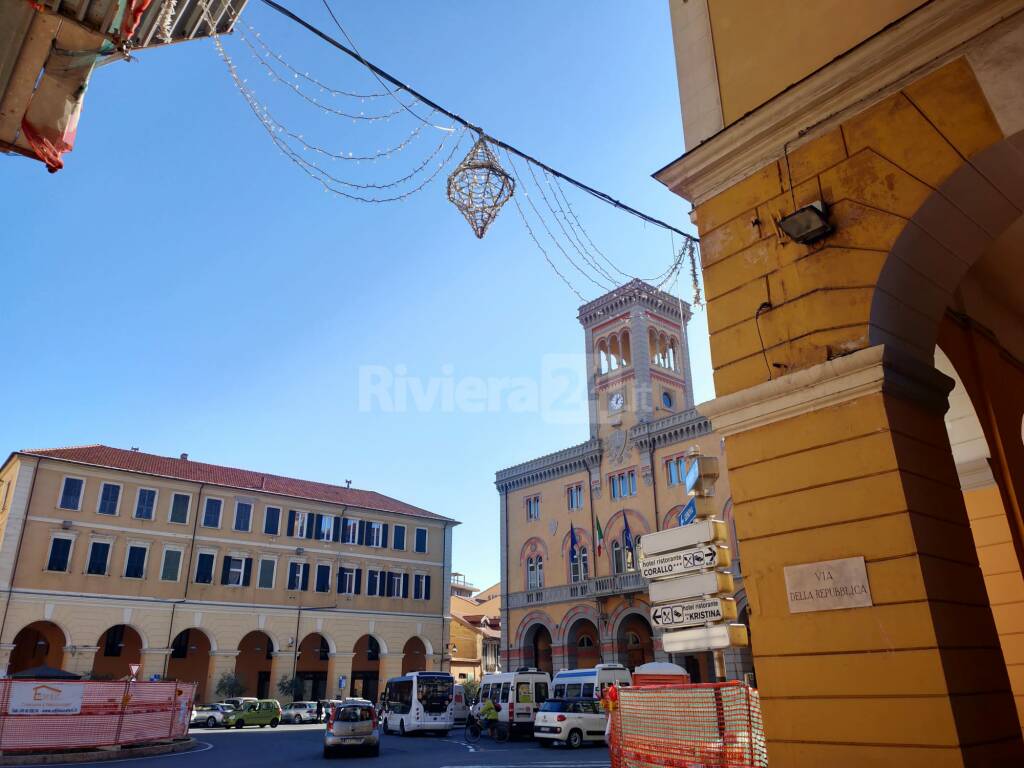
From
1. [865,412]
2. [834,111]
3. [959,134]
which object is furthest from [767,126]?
[865,412]

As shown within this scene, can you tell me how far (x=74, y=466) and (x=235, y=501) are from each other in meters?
8.03

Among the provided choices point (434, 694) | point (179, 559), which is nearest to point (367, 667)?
point (179, 559)

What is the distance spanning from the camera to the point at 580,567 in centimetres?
3816

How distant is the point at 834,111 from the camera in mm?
6168

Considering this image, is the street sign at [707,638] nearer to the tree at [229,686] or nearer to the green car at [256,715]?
the green car at [256,715]

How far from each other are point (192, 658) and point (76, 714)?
22.0 m

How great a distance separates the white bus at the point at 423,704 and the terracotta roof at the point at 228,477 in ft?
55.2

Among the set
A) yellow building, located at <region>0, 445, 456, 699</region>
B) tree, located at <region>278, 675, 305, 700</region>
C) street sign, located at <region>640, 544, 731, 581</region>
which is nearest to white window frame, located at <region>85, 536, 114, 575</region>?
yellow building, located at <region>0, 445, 456, 699</region>

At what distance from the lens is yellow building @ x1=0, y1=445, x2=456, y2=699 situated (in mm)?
32562

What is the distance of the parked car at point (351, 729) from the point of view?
1862cm

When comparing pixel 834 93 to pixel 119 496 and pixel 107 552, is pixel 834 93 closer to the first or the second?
pixel 107 552

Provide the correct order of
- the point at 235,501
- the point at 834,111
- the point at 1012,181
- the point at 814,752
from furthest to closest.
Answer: the point at 235,501
the point at 834,111
the point at 1012,181
the point at 814,752

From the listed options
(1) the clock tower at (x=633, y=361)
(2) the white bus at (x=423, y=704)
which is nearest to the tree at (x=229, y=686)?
(2) the white bus at (x=423, y=704)

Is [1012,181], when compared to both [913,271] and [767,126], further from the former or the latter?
[767,126]
